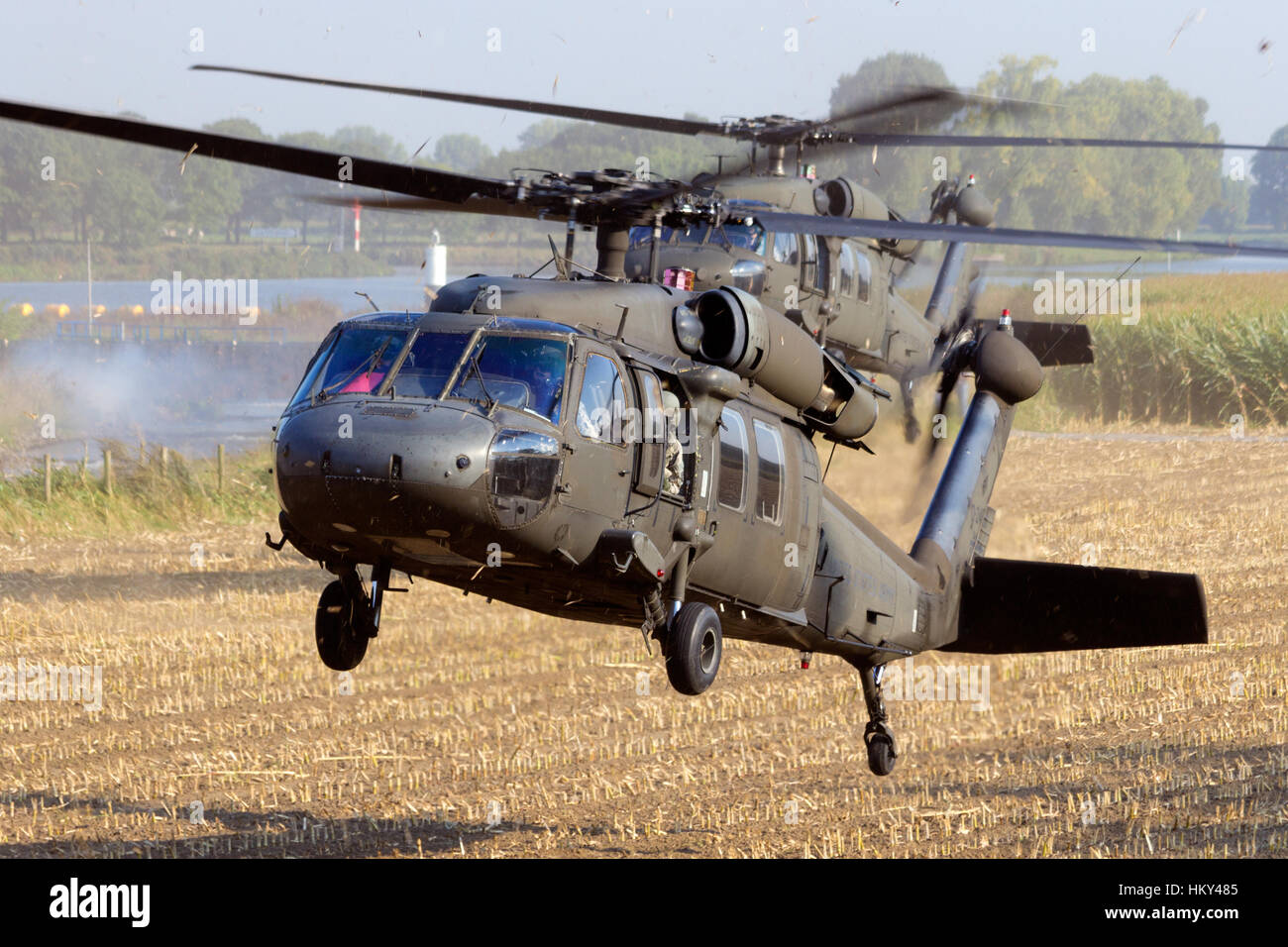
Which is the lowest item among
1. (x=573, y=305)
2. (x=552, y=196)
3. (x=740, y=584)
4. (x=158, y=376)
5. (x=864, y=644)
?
(x=158, y=376)

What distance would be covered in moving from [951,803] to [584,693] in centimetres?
535

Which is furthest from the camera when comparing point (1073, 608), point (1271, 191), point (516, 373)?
point (1271, 191)

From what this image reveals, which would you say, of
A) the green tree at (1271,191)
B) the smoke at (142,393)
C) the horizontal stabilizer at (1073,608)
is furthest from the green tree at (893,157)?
the horizontal stabilizer at (1073,608)

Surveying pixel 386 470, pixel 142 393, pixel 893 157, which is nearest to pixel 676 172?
pixel 893 157

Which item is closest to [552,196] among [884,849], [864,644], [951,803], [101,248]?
[864,644]

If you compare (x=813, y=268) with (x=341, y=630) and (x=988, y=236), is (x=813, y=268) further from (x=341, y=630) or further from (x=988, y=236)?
(x=341, y=630)

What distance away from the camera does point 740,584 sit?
1111cm

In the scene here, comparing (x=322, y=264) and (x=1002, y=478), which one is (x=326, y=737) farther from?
(x=322, y=264)

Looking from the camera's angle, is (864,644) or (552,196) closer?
(552,196)

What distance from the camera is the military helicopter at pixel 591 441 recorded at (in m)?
9.16

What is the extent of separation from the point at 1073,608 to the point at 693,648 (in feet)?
15.0

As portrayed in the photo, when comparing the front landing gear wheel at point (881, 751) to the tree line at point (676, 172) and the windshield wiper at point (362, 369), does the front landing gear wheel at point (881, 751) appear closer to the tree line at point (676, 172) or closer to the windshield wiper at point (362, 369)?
the windshield wiper at point (362, 369)

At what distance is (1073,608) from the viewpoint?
521 inches
